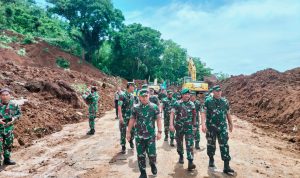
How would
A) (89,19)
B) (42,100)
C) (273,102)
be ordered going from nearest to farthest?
(42,100) < (273,102) < (89,19)

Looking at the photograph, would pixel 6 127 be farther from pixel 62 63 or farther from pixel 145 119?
pixel 62 63

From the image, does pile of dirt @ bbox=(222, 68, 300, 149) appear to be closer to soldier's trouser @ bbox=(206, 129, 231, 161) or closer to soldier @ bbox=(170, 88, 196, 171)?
soldier's trouser @ bbox=(206, 129, 231, 161)

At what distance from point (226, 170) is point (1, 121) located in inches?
249

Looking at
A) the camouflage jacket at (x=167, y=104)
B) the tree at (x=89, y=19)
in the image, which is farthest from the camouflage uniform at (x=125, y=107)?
the tree at (x=89, y=19)

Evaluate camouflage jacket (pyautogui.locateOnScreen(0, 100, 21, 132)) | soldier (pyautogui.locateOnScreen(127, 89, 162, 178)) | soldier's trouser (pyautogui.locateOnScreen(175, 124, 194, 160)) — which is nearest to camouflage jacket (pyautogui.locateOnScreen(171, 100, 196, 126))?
soldier's trouser (pyautogui.locateOnScreen(175, 124, 194, 160))

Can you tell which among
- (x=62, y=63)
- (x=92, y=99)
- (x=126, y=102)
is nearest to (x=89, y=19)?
(x=62, y=63)

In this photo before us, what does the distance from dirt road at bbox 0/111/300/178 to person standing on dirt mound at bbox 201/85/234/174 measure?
2.02 ft

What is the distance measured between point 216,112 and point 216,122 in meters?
0.26

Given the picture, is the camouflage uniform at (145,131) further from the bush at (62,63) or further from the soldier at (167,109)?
the bush at (62,63)

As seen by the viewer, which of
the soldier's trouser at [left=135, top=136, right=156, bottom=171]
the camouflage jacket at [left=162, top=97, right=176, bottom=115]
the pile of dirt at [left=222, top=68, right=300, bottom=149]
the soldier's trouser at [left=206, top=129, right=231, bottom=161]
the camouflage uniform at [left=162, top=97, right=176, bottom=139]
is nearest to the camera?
the soldier's trouser at [left=135, top=136, right=156, bottom=171]

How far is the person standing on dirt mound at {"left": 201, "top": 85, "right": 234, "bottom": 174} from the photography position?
8.62 m

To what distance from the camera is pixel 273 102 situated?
73.2 feet

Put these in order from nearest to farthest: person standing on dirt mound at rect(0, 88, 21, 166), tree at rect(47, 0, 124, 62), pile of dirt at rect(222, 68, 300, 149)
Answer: person standing on dirt mound at rect(0, 88, 21, 166) → pile of dirt at rect(222, 68, 300, 149) → tree at rect(47, 0, 124, 62)

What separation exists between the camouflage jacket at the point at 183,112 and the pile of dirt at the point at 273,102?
25.5 ft
